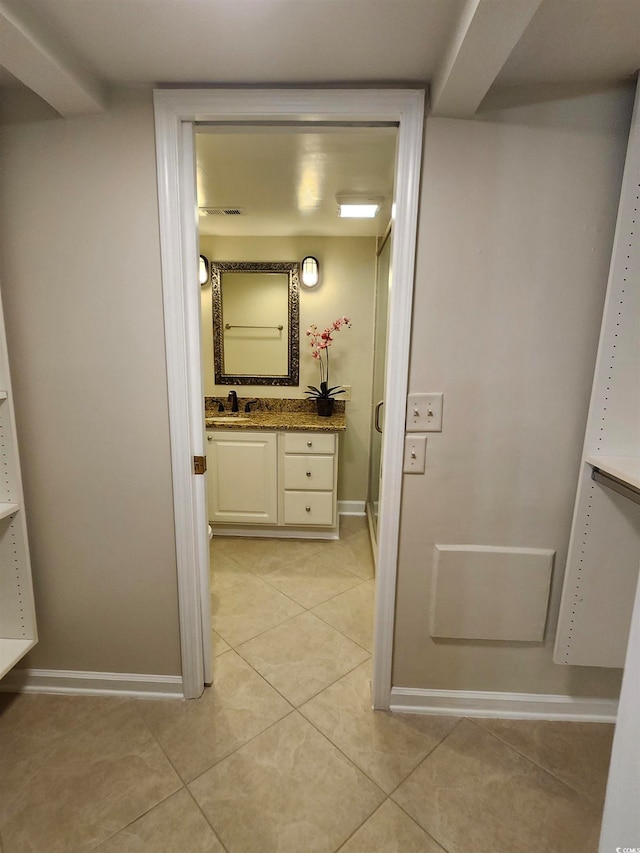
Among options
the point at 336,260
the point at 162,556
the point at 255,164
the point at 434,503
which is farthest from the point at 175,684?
the point at 336,260

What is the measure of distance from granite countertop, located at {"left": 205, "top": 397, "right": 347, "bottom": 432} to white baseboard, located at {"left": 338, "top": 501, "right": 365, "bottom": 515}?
0.75 m

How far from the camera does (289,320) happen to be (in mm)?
3098

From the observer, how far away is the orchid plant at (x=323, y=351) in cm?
302

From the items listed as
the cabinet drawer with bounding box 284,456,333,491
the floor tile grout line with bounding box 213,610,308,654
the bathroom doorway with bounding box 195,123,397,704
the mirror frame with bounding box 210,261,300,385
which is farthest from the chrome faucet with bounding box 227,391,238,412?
the floor tile grout line with bounding box 213,610,308,654

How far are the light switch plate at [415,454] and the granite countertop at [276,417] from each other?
134 cm

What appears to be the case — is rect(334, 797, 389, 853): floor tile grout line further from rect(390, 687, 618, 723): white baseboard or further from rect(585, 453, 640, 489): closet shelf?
rect(585, 453, 640, 489): closet shelf

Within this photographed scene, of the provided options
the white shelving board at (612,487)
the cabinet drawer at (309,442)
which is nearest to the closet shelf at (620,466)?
the white shelving board at (612,487)

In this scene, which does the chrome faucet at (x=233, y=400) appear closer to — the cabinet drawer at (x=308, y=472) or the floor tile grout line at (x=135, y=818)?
the cabinet drawer at (x=308, y=472)

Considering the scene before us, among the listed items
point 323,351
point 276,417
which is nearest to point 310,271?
point 323,351

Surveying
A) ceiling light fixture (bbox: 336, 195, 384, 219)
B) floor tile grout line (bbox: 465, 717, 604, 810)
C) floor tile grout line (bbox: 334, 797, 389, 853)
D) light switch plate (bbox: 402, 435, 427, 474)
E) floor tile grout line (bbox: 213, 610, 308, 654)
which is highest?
ceiling light fixture (bbox: 336, 195, 384, 219)

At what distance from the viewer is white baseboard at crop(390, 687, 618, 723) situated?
1535 mm

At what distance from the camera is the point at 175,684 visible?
1.59m

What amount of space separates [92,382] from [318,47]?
1.20m

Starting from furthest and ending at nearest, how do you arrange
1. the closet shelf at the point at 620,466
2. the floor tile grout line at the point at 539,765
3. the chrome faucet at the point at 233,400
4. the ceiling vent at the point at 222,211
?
the chrome faucet at the point at 233,400
the ceiling vent at the point at 222,211
the floor tile grout line at the point at 539,765
the closet shelf at the point at 620,466
